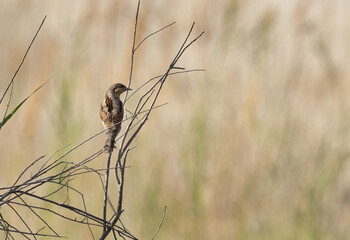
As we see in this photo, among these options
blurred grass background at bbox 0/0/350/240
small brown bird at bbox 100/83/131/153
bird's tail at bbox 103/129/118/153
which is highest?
blurred grass background at bbox 0/0/350/240

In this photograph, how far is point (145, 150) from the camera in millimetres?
3305

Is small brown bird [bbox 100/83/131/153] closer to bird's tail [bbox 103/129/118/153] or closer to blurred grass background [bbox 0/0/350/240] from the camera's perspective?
bird's tail [bbox 103/129/118/153]

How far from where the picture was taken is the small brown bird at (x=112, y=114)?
5.04 ft

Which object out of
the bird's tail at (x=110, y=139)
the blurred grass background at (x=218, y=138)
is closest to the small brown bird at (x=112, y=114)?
the bird's tail at (x=110, y=139)

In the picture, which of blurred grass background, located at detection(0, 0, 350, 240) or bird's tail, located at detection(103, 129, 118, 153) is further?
blurred grass background, located at detection(0, 0, 350, 240)

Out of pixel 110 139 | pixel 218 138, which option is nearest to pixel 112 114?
pixel 110 139

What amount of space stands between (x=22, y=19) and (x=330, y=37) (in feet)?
5.30

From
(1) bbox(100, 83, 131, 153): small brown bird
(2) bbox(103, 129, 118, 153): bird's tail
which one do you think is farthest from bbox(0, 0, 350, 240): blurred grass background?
(2) bbox(103, 129, 118, 153): bird's tail

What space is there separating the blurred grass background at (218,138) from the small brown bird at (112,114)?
4.24 feet

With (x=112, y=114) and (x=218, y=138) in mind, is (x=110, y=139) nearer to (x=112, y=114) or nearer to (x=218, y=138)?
(x=112, y=114)

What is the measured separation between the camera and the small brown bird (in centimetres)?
154

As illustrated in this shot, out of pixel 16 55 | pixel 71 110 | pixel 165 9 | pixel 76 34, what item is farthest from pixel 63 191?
pixel 165 9

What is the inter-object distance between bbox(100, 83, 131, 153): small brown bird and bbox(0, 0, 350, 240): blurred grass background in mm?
1294

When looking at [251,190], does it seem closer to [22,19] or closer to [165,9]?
[165,9]
